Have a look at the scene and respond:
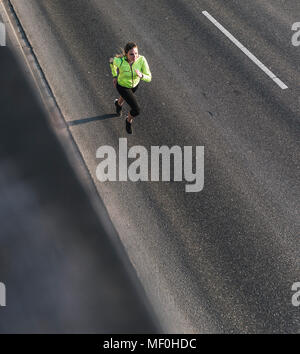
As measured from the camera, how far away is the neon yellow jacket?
22.0 feet

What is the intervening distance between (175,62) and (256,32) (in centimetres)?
244

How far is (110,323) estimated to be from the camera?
215 inches

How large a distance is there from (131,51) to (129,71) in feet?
1.47

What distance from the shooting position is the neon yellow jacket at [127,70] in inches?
264

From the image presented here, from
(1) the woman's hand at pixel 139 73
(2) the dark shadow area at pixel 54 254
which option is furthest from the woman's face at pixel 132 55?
(2) the dark shadow area at pixel 54 254
